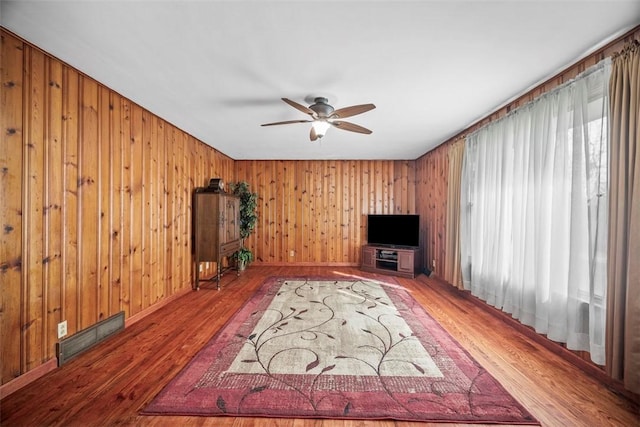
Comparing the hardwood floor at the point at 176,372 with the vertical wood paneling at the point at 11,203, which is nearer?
the hardwood floor at the point at 176,372

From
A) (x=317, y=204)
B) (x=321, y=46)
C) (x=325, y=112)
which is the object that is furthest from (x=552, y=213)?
(x=317, y=204)

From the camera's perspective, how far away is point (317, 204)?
582cm

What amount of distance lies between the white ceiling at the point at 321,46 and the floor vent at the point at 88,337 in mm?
2318

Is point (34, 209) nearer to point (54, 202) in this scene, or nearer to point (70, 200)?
point (54, 202)

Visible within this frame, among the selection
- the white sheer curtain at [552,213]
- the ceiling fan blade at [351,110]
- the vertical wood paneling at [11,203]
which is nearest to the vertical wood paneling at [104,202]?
the vertical wood paneling at [11,203]

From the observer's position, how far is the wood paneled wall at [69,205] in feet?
5.61

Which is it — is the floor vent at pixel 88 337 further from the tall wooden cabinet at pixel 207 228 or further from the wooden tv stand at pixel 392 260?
the wooden tv stand at pixel 392 260

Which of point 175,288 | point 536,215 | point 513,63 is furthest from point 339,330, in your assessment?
point 513,63

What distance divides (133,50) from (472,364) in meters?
3.64

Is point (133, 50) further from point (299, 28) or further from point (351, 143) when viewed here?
point (351, 143)

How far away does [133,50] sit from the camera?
184 cm

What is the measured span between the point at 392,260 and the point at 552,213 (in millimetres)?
3071

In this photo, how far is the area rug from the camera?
1.54m

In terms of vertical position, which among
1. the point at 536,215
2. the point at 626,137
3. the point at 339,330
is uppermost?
the point at 626,137
